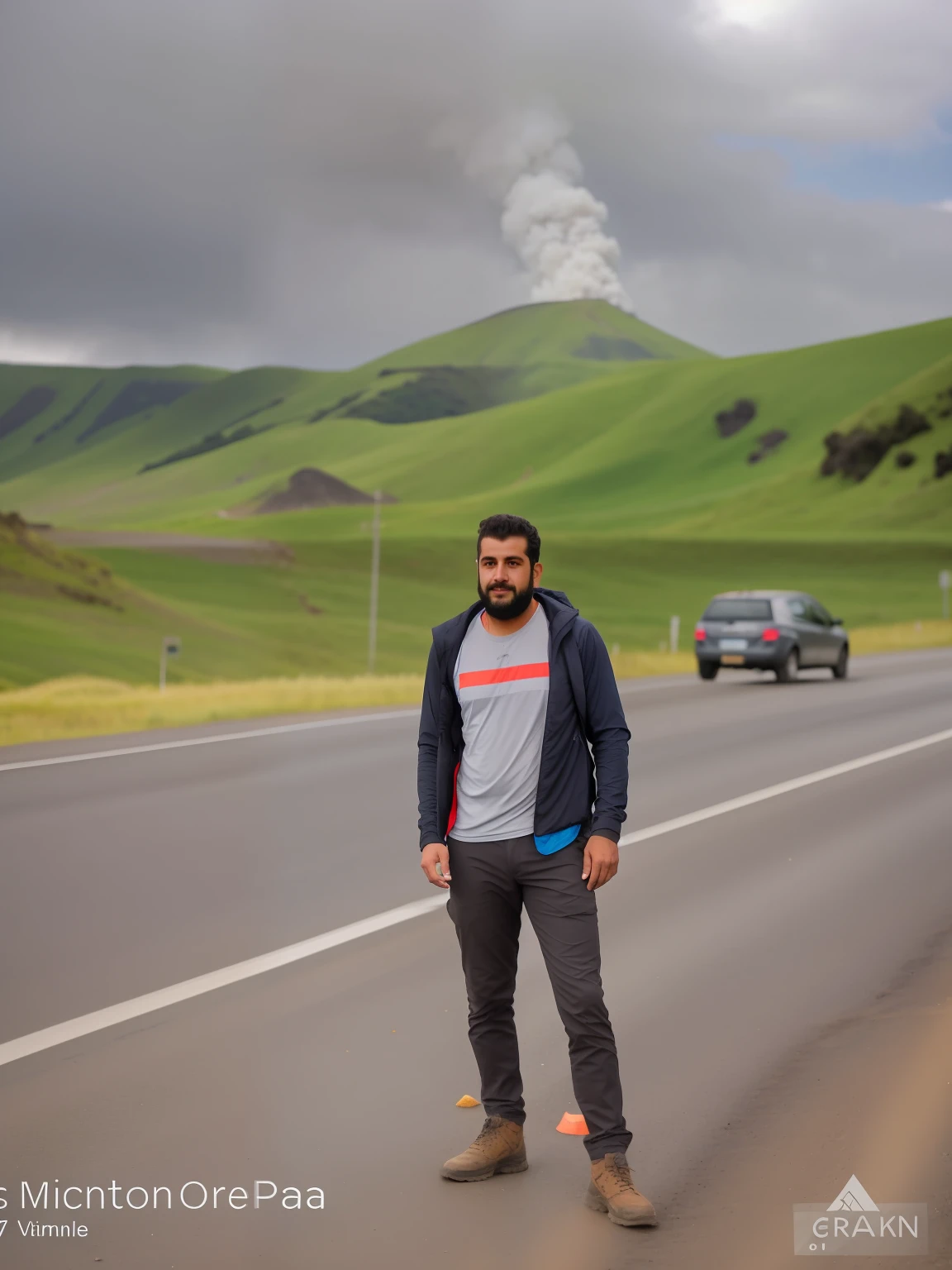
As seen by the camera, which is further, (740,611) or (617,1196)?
(740,611)

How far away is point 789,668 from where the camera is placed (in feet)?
89.2

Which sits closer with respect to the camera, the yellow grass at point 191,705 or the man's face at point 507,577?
the man's face at point 507,577

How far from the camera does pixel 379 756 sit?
15562 millimetres

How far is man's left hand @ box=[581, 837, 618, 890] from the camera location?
451cm

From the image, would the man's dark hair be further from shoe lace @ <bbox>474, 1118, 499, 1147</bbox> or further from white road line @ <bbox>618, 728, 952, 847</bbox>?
white road line @ <bbox>618, 728, 952, 847</bbox>

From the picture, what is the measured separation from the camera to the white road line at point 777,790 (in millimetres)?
11141

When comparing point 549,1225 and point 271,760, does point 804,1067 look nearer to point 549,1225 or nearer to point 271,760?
point 549,1225

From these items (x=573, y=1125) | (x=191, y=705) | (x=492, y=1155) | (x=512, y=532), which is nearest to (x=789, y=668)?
(x=191, y=705)

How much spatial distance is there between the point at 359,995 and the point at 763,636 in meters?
21.1

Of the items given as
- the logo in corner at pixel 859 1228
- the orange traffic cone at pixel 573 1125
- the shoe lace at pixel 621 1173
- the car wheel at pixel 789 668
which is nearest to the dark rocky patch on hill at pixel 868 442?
the car wheel at pixel 789 668

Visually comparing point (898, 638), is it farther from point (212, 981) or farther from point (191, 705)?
point (212, 981)

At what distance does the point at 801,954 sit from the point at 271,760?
8.49m

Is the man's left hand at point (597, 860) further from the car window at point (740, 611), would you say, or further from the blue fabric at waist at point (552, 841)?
the car window at point (740, 611)

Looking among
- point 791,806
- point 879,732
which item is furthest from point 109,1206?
point 879,732
